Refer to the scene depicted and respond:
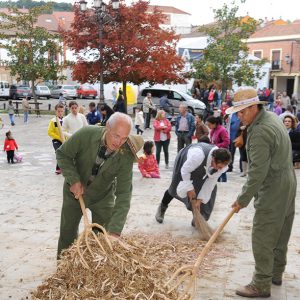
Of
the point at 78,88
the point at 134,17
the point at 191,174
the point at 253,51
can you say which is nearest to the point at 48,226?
the point at 191,174

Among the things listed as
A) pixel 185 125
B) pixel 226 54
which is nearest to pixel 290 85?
pixel 226 54

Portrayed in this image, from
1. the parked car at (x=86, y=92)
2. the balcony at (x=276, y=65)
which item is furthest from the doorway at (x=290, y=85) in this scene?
the parked car at (x=86, y=92)

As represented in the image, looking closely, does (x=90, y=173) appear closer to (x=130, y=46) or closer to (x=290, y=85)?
(x=130, y=46)

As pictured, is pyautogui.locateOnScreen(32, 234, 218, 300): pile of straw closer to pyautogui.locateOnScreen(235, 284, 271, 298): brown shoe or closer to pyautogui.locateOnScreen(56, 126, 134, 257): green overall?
pyautogui.locateOnScreen(56, 126, 134, 257): green overall

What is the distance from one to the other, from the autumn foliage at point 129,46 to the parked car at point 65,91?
1589 cm

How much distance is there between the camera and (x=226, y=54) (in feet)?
78.2

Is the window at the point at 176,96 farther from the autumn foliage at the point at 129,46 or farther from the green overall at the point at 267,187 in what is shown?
the green overall at the point at 267,187

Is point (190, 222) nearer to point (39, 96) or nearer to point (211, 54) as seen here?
point (211, 54)

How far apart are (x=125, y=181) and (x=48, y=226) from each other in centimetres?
282

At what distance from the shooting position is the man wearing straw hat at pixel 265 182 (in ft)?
12.6

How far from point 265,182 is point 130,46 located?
63.4ft

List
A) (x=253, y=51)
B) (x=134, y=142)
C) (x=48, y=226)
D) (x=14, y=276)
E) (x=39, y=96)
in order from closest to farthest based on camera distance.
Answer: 1. (x=134, y=142)
2. (x=14, y=276)
3. (x=48, y=226)
4. (x=39, y=96)
5. (x=253, y=51)

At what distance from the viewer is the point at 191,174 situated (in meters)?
5.82

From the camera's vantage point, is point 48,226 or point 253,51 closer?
point 48,226
